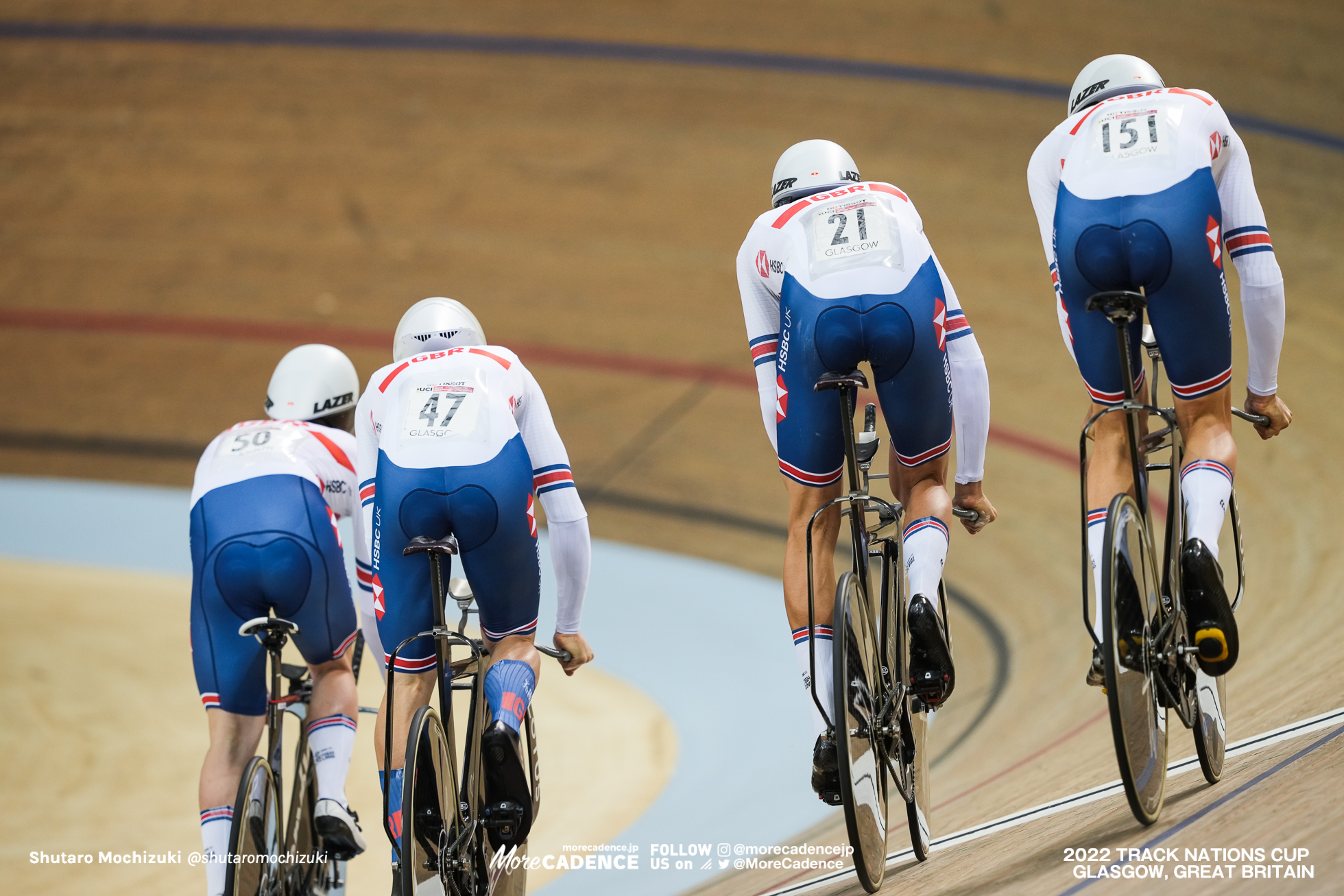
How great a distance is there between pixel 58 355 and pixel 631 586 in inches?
132

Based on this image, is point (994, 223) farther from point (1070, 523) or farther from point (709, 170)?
point (1070, 523)

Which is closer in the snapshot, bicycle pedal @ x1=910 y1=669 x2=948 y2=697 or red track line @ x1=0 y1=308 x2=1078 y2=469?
bicycle pedal @ x1=910 y1=669 x2=948 y2=697

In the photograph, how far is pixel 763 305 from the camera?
3.24 metres

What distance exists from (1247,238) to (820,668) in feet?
4.02

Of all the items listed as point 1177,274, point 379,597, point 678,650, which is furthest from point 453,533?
point 678,650

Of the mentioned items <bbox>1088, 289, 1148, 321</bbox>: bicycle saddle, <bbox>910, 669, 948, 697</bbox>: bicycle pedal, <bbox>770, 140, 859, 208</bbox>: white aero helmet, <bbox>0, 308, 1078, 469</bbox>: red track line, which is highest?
<bbox>0, 308, 1078, 469</bbox>: red track line

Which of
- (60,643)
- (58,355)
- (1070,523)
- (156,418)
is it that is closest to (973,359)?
(1070,523)

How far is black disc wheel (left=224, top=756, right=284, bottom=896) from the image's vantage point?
3.20 m

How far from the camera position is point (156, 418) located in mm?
7027

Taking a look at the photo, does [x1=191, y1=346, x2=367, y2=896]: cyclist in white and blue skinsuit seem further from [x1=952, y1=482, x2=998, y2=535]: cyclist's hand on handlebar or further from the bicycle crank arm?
[x1=952, y1=482, x2=998, y2=535]: cyclist's hand on handlebar

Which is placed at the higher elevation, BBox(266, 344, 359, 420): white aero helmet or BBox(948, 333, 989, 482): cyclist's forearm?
BBox(266, 344, 359, 420): white aero helmet

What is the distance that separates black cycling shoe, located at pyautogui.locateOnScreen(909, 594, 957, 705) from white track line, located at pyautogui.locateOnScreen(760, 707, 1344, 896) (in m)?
0.52

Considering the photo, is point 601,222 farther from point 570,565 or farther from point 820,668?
point 820,668

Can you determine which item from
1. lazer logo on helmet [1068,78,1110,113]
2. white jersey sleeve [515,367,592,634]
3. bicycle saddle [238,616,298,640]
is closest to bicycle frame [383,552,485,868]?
white jersey sleeve [515,367,592,634]
